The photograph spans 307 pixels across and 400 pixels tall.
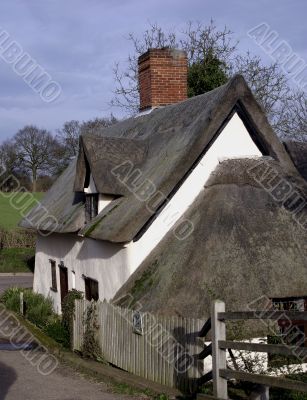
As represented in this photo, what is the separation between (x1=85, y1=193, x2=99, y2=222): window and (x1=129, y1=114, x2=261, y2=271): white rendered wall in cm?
259

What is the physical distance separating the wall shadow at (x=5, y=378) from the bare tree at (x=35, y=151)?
39.8 metres

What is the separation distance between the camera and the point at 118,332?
11.3 meters

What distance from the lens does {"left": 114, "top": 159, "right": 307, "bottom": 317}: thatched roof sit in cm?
1079

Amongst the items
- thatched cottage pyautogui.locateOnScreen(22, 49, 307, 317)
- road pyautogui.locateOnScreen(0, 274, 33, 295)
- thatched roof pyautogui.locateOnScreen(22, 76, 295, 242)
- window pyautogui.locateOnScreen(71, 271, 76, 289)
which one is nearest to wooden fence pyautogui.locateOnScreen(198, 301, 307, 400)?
thatched cottage pyautogui.locateOnScreen(22, 49, 307, 317)

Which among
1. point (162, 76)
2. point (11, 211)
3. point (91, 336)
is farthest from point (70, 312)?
point (11, 211)

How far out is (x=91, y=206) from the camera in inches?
601

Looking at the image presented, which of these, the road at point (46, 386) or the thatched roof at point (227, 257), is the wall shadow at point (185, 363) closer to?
the road at point (46, 386)

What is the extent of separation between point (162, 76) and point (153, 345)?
10.6 metres

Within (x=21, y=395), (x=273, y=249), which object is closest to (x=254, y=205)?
(x=273, y=249)

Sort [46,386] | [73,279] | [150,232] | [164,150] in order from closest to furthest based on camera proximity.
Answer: [46,386] < [150,232] < [164,150] < [73,279]

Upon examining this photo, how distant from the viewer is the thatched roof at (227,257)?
10789mm

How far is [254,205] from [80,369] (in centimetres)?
459

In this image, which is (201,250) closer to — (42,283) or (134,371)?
(134,371)

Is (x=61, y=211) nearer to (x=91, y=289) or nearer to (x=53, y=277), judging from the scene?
(x=53, y=277)
